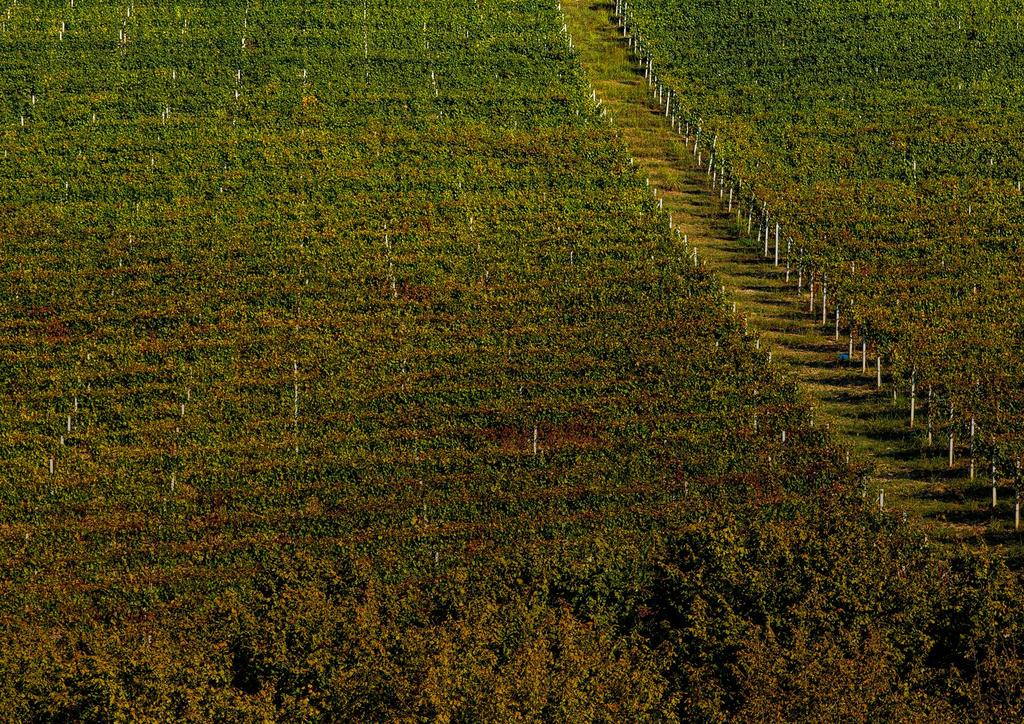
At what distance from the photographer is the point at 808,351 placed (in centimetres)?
6775

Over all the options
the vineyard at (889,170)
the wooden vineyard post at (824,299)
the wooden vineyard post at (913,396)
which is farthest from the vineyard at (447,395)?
the wooden vineyard post at (824,299)

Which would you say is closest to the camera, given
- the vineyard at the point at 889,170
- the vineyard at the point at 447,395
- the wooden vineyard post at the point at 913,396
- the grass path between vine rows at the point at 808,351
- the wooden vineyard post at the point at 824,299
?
the vineyard at the point at 447,395

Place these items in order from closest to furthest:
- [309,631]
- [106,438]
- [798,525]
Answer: [309,631]
[798,525]
[106,438]

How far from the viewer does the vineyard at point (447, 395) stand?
160 ft

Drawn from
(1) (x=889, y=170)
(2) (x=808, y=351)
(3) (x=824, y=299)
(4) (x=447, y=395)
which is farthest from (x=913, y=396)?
(1) (x=889, y=170)

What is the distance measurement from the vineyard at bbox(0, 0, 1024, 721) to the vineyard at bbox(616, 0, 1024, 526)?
11.6 inches

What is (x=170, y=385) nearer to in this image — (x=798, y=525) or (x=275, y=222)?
(x=275, y=222)

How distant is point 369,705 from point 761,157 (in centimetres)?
4546

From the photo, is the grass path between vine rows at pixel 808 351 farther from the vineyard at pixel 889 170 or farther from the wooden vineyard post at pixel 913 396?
the vineyard at pixel 889 170

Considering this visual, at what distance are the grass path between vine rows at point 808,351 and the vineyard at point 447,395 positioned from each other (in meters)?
1.17

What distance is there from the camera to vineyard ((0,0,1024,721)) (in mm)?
48875

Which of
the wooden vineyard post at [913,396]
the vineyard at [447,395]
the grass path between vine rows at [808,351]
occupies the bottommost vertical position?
the vineyard at [447,395]

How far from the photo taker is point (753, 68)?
9600 cm

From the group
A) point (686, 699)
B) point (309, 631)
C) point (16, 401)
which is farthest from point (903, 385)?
point (16, 401)
